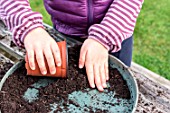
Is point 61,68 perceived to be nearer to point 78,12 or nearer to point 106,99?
A: point 106,99

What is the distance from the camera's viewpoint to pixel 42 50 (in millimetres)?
1189

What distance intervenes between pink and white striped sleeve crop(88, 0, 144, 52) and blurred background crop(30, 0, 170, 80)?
3.30ft

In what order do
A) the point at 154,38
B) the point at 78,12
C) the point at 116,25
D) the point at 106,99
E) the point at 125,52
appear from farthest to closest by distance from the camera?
1. the point at 154,38
2. the point at 125,52
3. the point at 78,12
4. the point at 116,25
5. the point at 106,99

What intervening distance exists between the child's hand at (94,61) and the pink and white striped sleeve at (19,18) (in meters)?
0.19

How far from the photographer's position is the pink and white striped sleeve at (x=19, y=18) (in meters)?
1.27

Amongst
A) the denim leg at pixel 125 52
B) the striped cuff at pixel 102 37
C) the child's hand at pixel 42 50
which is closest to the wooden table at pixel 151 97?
the denim leg at pixel 125 52

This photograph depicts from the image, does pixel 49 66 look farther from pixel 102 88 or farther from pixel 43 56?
pixel 102 88

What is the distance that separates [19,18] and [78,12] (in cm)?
21

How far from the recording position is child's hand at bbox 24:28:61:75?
116 centimetres

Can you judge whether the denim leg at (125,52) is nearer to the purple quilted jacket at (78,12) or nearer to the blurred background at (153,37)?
the purple quilted jacket at (78,12)

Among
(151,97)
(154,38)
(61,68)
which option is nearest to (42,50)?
(61,68)

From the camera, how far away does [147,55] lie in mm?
2408

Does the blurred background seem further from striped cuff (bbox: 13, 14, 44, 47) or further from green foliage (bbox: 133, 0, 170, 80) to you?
striped cuff (bbox: 13, 14, 44, 47)

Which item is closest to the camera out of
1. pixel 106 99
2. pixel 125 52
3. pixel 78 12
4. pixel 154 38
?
pixel 106 99
